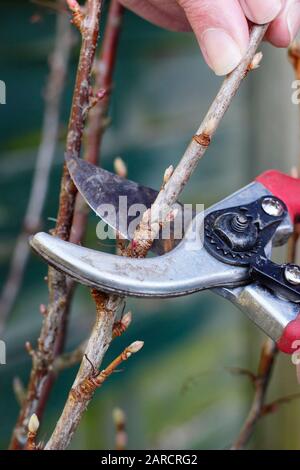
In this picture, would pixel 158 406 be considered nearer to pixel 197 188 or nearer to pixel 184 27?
pixel 197 188

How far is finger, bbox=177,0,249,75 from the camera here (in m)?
0.79

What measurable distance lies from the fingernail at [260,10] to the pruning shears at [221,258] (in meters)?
0.23

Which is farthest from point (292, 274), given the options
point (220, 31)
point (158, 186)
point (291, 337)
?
point (158, 186)

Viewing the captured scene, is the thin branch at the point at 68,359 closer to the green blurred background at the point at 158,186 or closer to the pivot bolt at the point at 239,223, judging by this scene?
Result: the pivot bolt at the point at 239,223

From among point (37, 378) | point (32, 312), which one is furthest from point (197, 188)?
point (37, 378)

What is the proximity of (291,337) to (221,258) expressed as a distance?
120mm

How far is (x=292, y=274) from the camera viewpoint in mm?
843

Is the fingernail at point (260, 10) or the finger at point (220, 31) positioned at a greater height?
the fingernail at point (260, 10)

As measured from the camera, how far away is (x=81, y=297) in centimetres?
191

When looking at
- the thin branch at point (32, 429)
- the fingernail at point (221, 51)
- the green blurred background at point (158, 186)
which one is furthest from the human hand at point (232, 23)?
the green blurred background at point (158, 186)

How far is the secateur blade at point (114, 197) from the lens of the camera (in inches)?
32.9

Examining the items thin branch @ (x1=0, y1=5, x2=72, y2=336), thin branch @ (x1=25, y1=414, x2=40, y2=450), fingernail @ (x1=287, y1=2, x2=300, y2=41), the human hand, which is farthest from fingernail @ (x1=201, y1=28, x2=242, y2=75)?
thin branch @ (x1=0, y1=5, x2=72, y2=336)

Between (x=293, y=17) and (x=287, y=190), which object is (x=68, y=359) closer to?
(x=287, y=190)
